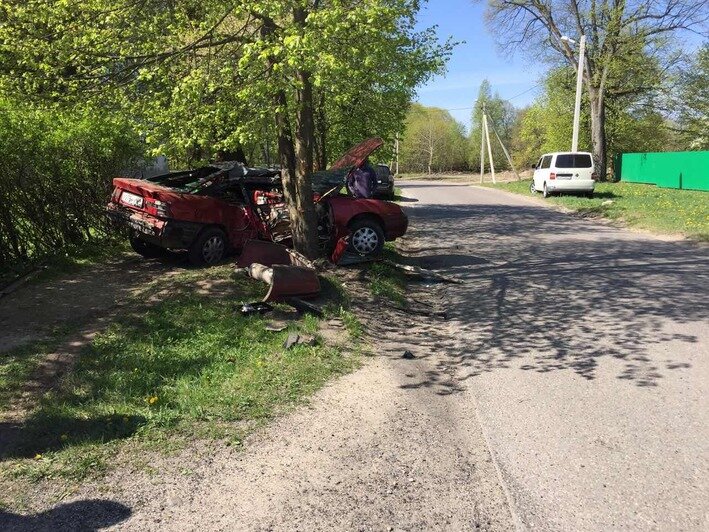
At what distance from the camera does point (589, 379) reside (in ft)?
16.5

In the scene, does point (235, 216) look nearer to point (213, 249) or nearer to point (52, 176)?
point (213, 249)

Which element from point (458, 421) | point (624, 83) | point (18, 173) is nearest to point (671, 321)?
point (458, 421)

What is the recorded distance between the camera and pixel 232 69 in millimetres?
7086

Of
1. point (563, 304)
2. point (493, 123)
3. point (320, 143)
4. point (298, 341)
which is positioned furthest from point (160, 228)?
point (493, 123)

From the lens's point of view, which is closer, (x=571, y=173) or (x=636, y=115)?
(x=571, y=173)

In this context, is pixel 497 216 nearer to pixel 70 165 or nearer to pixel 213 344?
pixel 70 165

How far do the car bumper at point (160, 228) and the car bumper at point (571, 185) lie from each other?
18.9 meters

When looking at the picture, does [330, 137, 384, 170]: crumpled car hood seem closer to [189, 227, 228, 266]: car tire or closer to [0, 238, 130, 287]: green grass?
[189, 227, 228, 266]: car tire

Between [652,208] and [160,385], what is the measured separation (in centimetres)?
1761

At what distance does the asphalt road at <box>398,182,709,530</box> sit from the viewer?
10.9 ft

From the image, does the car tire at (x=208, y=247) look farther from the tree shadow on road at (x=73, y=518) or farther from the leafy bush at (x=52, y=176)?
the tree shadow on road at (x=73, y=518)

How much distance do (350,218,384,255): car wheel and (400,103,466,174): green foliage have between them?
8073 centimetres

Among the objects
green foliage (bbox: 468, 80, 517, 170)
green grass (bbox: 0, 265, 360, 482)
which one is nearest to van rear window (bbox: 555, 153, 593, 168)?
green grass (bbox: 0, 265, 360, 482)

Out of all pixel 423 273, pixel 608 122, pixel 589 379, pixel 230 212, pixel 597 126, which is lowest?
pixel 589 379
